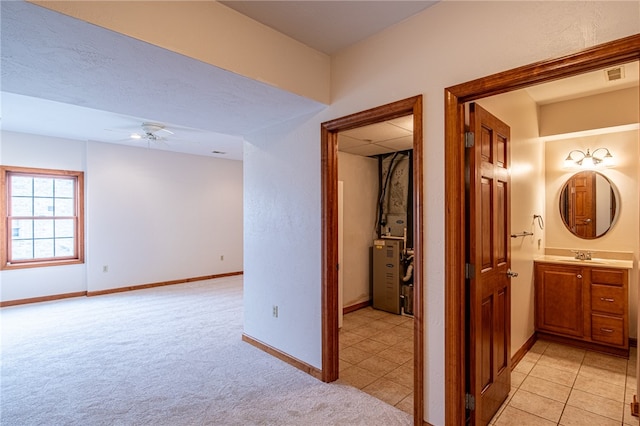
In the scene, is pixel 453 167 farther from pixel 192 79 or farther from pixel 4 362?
pixel 4 362

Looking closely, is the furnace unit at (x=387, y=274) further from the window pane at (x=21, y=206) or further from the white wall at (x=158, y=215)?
the window pane at (x=21, y=206)

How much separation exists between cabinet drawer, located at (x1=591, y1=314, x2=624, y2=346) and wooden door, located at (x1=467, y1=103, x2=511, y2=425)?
1.54m

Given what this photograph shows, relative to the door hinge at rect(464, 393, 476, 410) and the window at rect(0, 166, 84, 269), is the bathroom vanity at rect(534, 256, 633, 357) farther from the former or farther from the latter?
the window at rect(0, 166, 84, 269)

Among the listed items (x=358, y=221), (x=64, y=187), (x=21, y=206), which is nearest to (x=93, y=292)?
(x=21, y=206)

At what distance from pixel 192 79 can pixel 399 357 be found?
10.1ft

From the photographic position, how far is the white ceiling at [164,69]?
1.64m

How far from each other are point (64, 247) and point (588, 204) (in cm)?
796

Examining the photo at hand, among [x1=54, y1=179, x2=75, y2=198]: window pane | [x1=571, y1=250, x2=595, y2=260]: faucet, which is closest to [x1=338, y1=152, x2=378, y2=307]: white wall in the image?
[x1=571, y1=250, x2=595, y2=260]: faucet

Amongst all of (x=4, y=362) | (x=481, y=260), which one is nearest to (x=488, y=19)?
(x=481, y=260)

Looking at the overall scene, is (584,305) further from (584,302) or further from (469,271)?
(469,271)

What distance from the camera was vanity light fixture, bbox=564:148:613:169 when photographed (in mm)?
3624

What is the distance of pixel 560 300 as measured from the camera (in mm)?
3449

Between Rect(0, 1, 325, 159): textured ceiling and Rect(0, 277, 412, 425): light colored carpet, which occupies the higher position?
Rect(0, 1, 325, 159): textured ceiling

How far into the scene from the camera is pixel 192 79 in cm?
216
